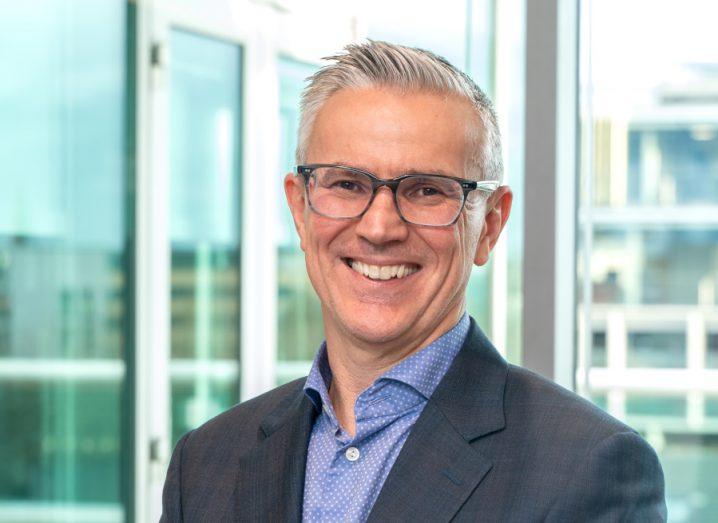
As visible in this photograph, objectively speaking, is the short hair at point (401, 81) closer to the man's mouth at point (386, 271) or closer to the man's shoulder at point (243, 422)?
the man's mouth at point (386, 271)

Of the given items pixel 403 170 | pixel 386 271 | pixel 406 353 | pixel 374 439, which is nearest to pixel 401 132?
pixel 403 170

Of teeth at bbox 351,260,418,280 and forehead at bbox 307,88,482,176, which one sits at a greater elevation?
forehead at bbox 307,88,482,176

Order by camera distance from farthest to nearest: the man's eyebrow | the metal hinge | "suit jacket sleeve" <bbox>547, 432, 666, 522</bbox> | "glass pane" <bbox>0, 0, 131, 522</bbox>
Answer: the metal hinge < "glass pane" <bbox>0, 0, 131, 522</bbox> < the man's eyebrow < "suit jacket sleeve" <bbox>547, 432, 666, 522</bbox>

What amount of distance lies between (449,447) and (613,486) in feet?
0.67

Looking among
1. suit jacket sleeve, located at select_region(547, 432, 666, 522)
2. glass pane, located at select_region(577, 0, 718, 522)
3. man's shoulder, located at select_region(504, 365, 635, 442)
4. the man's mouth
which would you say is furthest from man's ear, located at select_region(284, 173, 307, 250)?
glass pane, located at select_region(577, 0, 718, 522)

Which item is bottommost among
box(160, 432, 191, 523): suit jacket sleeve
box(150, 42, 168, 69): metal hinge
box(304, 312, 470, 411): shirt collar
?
box(160, 432, 191, 523): suit jacket sleeve

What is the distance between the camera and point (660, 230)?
3.30 metres

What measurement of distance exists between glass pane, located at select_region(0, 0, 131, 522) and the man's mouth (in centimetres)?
199

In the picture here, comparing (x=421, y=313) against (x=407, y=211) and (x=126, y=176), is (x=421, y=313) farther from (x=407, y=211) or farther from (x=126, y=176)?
(x=126, y=176)

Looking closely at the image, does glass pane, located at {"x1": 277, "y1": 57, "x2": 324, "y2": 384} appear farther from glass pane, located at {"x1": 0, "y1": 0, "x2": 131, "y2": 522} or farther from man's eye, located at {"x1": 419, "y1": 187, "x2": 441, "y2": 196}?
man's eye, located at {"x1": 419, "y1": 187, "x2": 441, "y2": 196}

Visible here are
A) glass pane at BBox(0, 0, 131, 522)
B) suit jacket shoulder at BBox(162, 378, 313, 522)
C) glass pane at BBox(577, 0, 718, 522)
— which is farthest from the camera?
glass pane at BBox(577, 0, 718, 522)

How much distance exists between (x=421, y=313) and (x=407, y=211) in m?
0.13

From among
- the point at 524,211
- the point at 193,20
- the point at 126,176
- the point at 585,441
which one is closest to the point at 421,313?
the point at 585,441

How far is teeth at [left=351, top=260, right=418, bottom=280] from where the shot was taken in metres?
1.29
